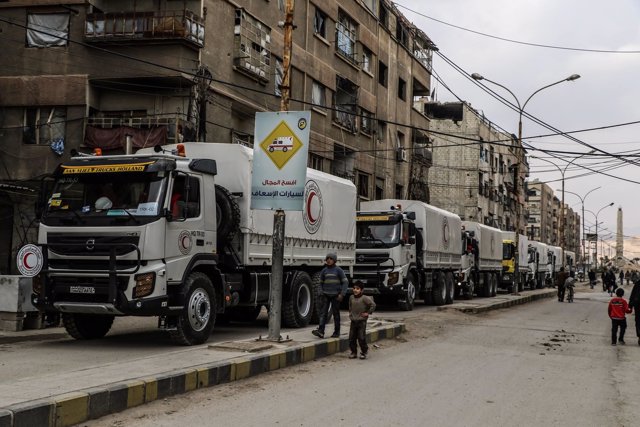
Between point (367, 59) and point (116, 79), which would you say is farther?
point (367, 59)

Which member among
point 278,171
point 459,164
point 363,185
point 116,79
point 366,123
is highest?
point 459,164

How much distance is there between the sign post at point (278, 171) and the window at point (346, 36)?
23.2m

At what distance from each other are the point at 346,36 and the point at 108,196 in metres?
26.4

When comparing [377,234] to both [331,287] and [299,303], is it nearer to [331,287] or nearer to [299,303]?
[299,303]

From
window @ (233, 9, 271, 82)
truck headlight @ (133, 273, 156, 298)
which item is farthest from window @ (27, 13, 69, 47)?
truck headlight @ (133, 273, 156, 298)

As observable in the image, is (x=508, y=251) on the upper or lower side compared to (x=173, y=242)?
upper

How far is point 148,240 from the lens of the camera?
974cm

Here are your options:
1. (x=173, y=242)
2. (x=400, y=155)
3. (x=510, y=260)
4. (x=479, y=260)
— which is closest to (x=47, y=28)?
(x=173, y=242)

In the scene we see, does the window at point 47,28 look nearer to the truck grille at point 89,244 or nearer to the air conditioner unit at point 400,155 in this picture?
the truck grille at point 89,244

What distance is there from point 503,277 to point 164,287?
30324 millimetres

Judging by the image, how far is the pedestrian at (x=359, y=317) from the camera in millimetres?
10922

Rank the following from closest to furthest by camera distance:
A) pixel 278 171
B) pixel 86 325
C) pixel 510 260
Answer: pixel 278 171, pixel 86 325, pixel 510 260

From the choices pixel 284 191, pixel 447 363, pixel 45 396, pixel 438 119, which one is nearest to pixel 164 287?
pixel 284 191

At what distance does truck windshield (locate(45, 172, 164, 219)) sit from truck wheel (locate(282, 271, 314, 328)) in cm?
450
